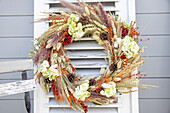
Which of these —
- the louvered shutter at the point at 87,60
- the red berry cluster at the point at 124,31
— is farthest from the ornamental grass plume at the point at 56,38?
the red berry cluster at the point at 124,31

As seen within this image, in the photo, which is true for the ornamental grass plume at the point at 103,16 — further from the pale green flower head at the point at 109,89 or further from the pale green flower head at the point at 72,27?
the pale green flower head at the point at 109,89

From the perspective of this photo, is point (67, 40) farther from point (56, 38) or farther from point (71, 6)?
point (71, 6)

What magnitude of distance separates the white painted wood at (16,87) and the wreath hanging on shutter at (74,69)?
7 cm

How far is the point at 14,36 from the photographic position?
1.33 metres

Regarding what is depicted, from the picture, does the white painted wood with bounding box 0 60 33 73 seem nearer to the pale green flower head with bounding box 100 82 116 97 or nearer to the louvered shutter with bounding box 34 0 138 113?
the louvered shutter with bounding box 34 0 138 113

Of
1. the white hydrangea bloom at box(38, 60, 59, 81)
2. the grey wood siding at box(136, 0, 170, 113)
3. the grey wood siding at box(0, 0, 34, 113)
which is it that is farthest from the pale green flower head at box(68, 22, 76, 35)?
the grey wood siding at box(136, 0, 170, 113)

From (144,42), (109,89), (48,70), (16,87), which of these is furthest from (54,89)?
(144,42)

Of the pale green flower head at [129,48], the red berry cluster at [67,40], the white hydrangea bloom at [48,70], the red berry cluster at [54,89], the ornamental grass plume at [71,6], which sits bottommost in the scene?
the red berry cluster at [54,89]

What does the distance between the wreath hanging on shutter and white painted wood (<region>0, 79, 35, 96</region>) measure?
0.22 ft

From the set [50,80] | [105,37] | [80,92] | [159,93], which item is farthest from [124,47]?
[159,93]

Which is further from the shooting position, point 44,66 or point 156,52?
point 156,52

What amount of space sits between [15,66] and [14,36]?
467 mm

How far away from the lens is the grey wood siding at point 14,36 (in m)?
1.31

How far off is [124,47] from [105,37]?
147 mm
